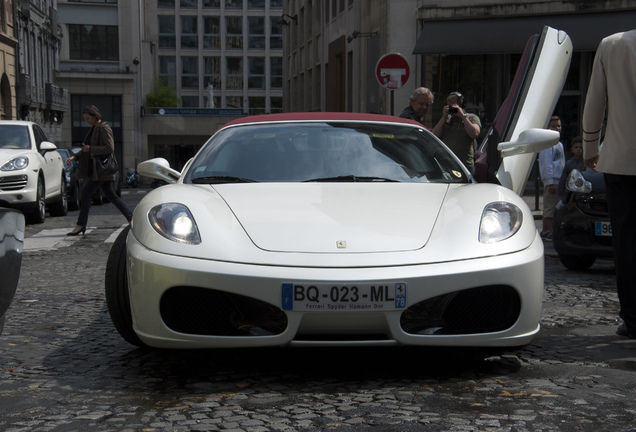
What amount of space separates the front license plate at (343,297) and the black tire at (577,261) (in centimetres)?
480

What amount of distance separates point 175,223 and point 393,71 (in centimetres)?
1218

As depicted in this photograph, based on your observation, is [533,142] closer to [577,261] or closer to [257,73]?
[577,261]

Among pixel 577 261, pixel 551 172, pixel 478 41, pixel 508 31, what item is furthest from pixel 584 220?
pixel 508 31

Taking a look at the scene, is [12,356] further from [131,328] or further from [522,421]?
[522,421]

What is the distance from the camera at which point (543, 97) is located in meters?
6.98

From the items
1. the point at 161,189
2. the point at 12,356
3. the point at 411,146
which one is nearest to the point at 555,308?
the point at 411,146

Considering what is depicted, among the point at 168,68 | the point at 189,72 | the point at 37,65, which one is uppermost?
the point at 168,68

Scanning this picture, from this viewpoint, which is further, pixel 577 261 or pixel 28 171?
pixel 28 171

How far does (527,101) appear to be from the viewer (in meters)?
6.81

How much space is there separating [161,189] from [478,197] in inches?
60.6

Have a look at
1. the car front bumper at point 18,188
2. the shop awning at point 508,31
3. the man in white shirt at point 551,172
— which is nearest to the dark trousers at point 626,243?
the man in white shirt at point 551,172

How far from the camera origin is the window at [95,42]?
5956 centimetres

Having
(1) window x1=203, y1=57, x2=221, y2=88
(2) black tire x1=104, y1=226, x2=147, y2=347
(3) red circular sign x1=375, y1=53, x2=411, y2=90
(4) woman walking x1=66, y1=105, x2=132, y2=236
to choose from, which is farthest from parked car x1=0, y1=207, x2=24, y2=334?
(1) window x1=203, y1=57, x2=221, y2=88

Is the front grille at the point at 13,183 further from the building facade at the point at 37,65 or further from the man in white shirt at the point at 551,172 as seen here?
the building facade at the point at 37,65
